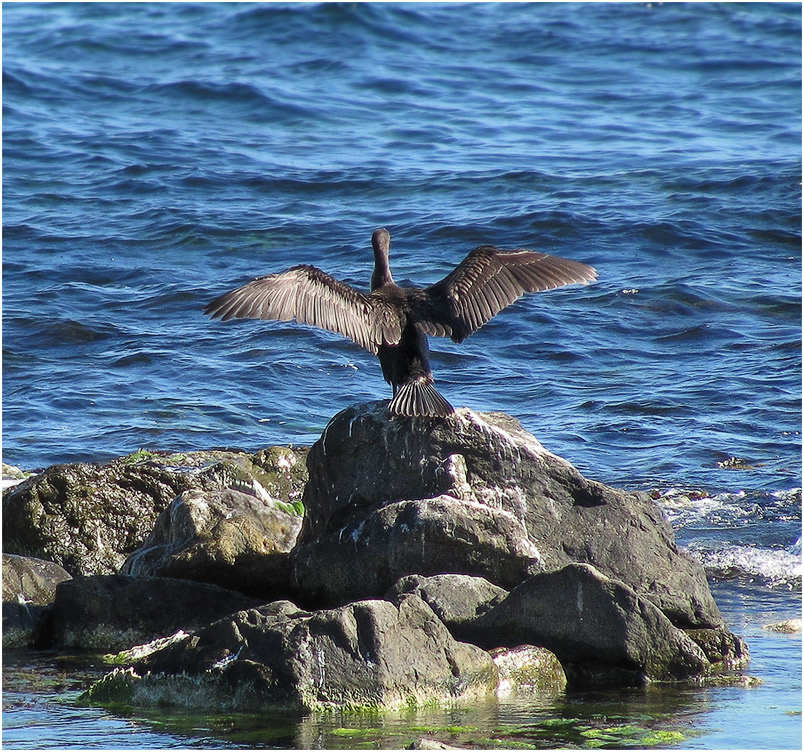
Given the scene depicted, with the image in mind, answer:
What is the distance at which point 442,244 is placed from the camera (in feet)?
45.7

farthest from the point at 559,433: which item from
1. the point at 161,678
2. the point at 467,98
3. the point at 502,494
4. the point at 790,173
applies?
the point at 467,98

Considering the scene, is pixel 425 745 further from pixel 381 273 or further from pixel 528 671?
pixel 381 273

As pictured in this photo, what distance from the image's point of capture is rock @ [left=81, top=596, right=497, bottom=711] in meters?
5.00

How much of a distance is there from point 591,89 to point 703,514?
13120 mm

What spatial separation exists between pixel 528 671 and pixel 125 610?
7.04ft

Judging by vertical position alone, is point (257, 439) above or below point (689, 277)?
below

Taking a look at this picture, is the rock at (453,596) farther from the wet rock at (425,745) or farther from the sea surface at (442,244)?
the wet rock at (425,745)

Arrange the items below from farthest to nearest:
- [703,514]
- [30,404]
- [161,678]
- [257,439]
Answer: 1. [30,404]
2. [257,439]
3. [703,514]
4. [161,678]

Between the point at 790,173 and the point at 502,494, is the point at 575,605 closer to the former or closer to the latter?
the point at 502,494

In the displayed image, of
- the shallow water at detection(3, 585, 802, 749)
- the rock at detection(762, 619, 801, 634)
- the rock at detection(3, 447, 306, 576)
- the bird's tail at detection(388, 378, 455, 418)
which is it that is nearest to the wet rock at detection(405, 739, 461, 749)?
the shallow water at detection(3, 585, 802, 749)

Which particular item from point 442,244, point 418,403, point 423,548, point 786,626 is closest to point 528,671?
point 423,548

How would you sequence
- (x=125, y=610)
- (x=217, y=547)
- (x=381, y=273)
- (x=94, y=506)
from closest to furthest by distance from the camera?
(x=125, y=610)
(x=217, y=547)
(x=94, y=506)
(x=381, y=273)

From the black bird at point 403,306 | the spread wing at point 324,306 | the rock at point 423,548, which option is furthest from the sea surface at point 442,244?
the spread wing at point 324,306

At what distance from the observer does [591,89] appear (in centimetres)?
2014
